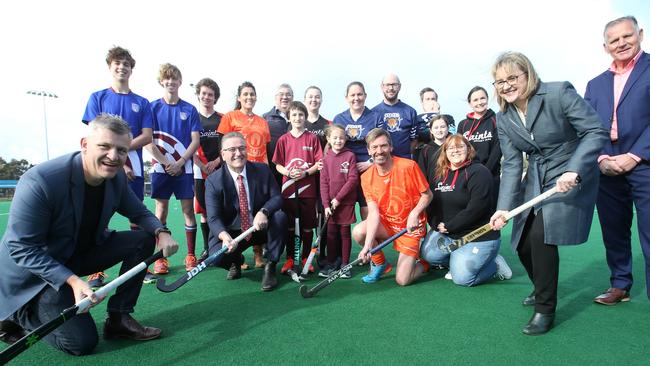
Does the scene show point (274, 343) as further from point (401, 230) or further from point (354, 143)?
point (354, 143)

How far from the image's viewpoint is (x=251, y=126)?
452cm

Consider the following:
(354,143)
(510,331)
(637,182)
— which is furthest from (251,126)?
(637,182)

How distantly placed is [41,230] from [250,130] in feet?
8.77

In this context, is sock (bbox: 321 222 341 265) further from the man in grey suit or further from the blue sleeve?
the blue sleeve

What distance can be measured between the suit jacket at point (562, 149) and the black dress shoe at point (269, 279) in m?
2.15

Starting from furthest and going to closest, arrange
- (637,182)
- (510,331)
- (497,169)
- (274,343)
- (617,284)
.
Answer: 1. (497,169)
2. (617,284)
3. (637,182)
4. (510,331)
5. (274,343)

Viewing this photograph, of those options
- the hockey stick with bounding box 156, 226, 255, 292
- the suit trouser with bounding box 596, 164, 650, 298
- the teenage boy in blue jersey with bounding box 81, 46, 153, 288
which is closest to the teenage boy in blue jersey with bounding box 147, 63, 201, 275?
the teenage boy in blue jersey with bounding box 81, 46, 153, 288

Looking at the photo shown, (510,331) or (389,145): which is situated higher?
(389,145)

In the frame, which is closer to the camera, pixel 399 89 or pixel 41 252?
pixel 41 252

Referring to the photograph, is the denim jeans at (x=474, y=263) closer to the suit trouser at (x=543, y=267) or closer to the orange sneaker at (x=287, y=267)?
the suit trouser at (x=543, y=267)

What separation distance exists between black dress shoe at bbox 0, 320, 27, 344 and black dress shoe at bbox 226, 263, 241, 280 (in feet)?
5.56

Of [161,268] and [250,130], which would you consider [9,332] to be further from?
[250,130]

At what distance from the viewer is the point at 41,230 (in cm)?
208

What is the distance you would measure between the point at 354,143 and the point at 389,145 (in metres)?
0.88
